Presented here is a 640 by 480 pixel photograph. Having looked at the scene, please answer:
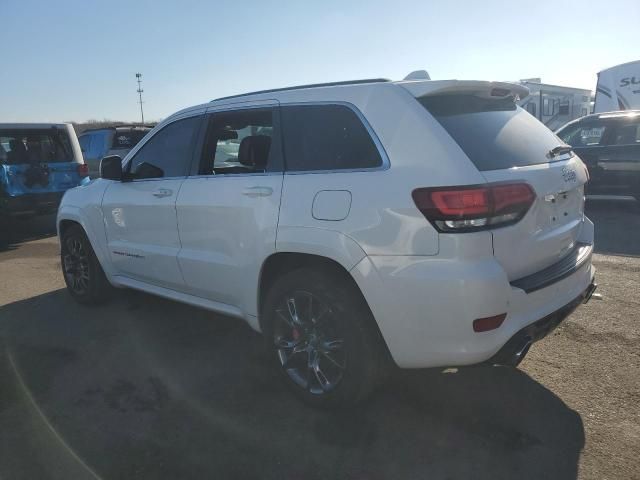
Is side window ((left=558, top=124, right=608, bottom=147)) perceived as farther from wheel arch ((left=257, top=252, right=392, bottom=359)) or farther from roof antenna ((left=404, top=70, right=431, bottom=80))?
wheel arch ((left=257, top=252, right=392, bottom=359))

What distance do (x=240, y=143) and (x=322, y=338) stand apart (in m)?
1.46

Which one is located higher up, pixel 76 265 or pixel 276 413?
pixel 76 265

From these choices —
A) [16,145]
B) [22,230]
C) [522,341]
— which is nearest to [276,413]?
[522,341]

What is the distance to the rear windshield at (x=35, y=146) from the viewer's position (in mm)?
8586

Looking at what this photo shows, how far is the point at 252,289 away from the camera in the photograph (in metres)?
3.36

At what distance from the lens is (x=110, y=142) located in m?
12.7

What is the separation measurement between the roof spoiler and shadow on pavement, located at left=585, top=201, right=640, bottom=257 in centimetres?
405

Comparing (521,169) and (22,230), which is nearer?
(521,169)

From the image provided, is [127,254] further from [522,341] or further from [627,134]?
[627,134]

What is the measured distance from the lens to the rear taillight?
2455mm

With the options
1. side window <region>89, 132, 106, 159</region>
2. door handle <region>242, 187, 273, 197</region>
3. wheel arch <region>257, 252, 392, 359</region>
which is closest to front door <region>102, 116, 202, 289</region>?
door handle <region>242, 187, 273, 197</region>

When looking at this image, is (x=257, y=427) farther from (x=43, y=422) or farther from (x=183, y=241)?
(x=183, y=241)

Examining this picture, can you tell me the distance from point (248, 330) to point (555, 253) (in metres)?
2.52

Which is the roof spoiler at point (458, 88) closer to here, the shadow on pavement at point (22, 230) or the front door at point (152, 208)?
the front door at point (152, 208)
